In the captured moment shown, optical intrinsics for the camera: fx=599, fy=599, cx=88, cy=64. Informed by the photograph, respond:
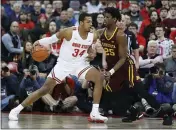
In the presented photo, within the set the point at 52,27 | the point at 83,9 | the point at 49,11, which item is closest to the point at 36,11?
the point at 49,11

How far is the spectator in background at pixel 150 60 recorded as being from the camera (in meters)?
14.9

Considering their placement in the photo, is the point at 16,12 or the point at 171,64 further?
the point at 16,12

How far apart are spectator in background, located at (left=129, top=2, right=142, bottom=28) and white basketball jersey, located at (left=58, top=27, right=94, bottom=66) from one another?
6.50 metres

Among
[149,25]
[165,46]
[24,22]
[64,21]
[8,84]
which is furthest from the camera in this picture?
[24,22]

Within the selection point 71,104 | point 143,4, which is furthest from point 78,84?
point 143,4

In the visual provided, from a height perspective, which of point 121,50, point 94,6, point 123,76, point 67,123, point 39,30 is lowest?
point 67,123

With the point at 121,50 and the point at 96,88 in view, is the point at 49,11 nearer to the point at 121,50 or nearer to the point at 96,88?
the point at 121,50

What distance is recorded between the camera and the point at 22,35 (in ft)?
57.2

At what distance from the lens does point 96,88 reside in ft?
37.4

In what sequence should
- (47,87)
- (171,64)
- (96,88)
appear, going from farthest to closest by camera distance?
1. (171,64)
2. (47,87)
3. (96,88)

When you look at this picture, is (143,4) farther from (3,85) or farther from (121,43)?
(121,43)

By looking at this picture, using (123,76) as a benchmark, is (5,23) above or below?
above

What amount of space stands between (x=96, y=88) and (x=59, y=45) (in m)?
4.87

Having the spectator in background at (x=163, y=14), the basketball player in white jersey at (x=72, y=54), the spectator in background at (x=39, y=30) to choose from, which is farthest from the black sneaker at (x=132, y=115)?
the spectator in background at (x=39, y=30)
